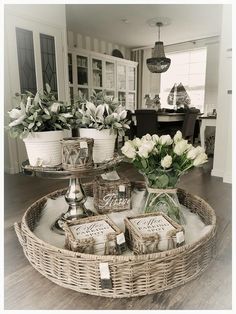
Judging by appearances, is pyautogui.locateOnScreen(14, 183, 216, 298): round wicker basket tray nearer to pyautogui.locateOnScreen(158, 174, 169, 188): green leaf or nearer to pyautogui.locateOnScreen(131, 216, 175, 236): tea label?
pyautogui.locateOnScreen(131, 216, 175, 236): tea label

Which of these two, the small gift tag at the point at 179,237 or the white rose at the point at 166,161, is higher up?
the white rose at the point at 166,161

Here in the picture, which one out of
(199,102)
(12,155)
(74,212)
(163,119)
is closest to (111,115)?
(74,212)

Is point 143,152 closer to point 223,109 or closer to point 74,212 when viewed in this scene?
point 74,212

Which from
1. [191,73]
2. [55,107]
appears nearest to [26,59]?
[55,107]

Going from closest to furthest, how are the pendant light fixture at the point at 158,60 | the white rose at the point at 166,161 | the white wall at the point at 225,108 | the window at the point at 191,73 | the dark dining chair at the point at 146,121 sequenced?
1. the white rose at the point at 166,161
2. the white wall at the point at 225,108
3. the dark dining chair at the point at 146,121
4. the pendant light fixture at the point at 158,60
5. the window at the point at 191,73

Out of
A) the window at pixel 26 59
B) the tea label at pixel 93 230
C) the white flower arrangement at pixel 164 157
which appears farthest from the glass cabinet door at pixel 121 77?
the tea label at pixel 93 230

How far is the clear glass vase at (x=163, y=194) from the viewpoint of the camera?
1.07 m

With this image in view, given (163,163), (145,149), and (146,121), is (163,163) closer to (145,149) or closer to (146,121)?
(145,149)

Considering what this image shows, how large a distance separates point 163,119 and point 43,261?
10.0 feet

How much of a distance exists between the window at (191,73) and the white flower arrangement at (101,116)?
4888mm

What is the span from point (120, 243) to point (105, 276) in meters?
0.14

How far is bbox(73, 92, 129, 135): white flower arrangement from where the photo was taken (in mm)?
1142

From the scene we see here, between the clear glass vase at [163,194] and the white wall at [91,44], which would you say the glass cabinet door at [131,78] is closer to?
the white wall at [91,44]

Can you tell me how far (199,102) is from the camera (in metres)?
5.64
